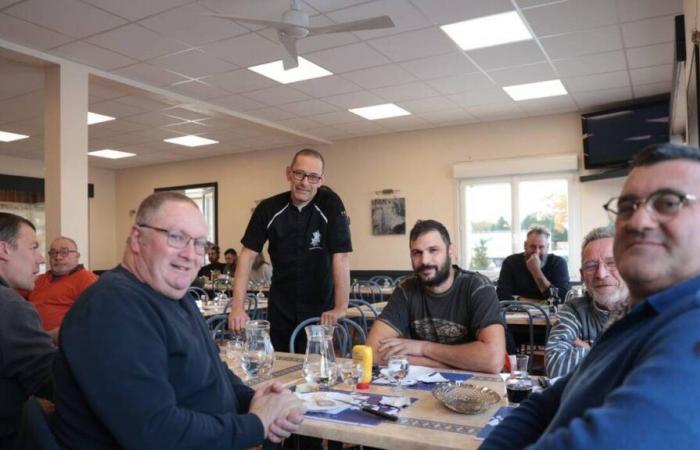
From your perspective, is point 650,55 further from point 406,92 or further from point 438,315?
point 438,315

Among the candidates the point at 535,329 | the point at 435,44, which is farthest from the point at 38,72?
the point at 535,329

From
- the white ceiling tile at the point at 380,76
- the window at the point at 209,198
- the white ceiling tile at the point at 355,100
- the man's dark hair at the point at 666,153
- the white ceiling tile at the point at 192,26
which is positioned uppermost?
the white ceiling tile at the point at 192,26

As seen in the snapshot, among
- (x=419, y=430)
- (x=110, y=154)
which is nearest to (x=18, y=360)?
(x=419, y=430)

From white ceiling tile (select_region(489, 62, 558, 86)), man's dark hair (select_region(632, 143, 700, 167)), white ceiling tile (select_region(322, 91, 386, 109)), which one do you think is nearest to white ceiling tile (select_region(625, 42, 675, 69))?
white ceiling tile (select_region(489, 62, 558, 86))

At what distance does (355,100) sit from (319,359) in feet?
18.1

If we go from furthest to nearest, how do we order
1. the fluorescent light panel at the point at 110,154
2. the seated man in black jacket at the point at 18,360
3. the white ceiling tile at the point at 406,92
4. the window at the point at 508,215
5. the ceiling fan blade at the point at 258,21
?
the fluorescent light panel at the point at 110,154, the window at the point at 508,215, the white ceiling tile at the point at 406,92, the ceiling fan blade at the point at 258,21, the seated man in black jacket at the point at 18,360

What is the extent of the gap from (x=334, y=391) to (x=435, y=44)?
4079 mm

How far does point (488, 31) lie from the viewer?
4.97 m

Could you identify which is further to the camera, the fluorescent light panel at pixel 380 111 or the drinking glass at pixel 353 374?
the fluorescent light panel at pixel 380 111

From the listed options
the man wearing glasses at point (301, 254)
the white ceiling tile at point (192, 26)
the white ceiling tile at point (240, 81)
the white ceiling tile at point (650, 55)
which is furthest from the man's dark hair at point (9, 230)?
the white ceiling tile at point (650, 55)

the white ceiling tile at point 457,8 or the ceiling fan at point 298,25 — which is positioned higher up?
the white ceiling tile at point 457,8

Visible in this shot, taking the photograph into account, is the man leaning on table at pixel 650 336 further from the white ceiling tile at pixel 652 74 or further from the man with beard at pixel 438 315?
the white ceiling tile at pixel 652 74

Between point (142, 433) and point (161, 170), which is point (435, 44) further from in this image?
point (161, 170)

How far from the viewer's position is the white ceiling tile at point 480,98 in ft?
22.5
